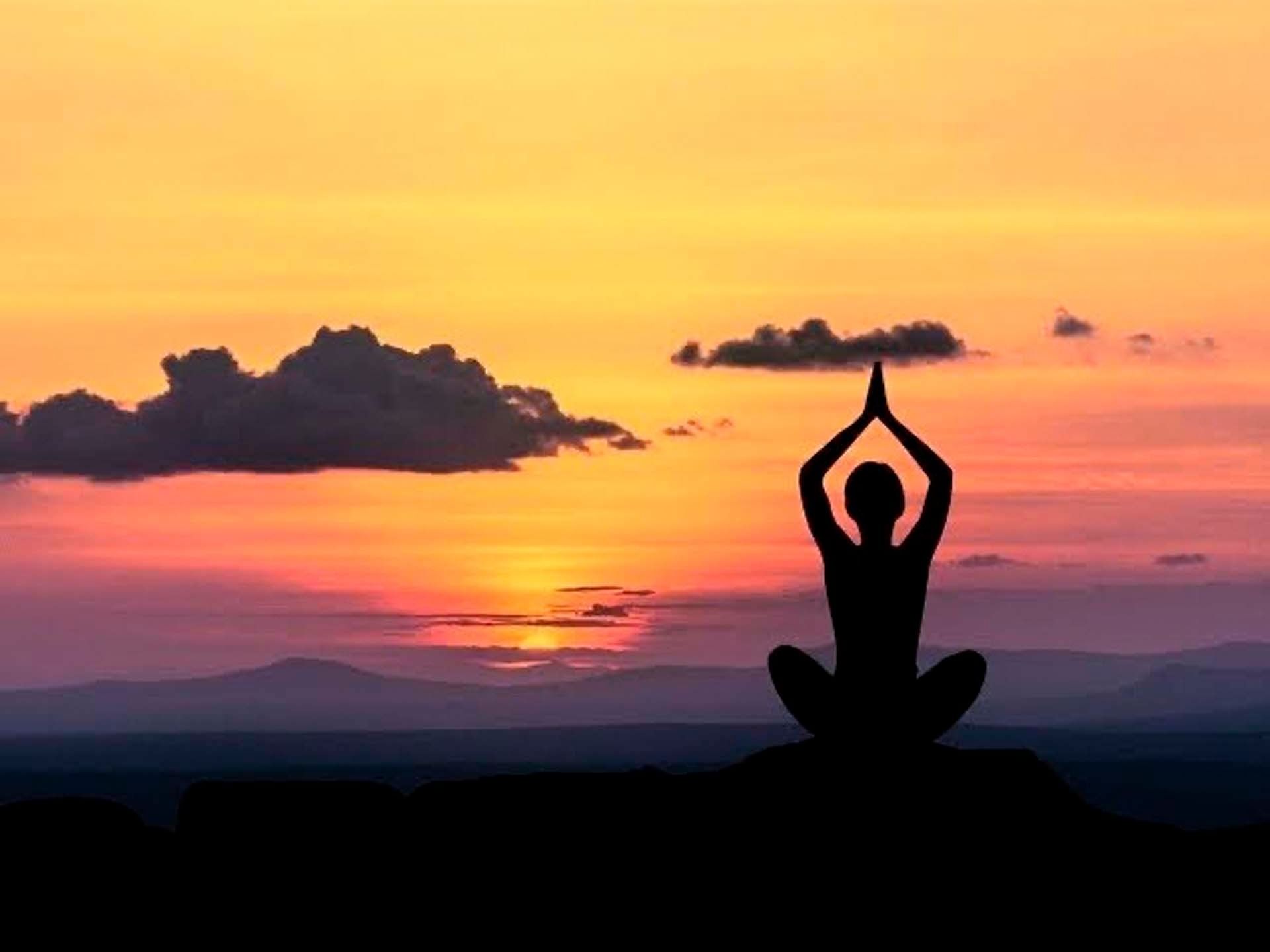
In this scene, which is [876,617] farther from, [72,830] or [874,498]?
[72,830]

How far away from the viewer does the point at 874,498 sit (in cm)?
2853

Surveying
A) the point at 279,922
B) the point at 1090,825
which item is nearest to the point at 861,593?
the point at 1090,825

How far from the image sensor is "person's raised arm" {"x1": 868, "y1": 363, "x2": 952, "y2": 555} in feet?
92.5

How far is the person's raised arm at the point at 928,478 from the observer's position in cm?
→ 2819

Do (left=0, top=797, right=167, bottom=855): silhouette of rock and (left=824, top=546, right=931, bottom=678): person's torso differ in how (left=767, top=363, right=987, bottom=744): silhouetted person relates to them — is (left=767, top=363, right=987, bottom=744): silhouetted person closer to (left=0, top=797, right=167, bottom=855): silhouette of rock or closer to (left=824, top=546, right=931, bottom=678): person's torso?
(left=824, top=546, right=931, bottom=678): person's torso

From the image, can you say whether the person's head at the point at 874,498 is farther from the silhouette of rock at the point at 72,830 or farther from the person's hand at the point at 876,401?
the silhouette of rock at the point at 72,830

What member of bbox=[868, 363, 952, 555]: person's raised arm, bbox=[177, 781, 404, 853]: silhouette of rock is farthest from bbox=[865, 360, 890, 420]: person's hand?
bbox=[177, 781, 404, 853]: silhouette of rock

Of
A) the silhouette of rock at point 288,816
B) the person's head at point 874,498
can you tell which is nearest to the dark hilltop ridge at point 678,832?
the silhouette of rock at point 288,816

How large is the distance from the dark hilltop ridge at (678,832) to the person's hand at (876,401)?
3.08 metres

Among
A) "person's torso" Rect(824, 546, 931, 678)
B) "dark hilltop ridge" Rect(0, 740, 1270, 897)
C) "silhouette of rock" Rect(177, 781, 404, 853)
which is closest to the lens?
"dark hilltop ridge" Rect(0, 740, 1270, 897)

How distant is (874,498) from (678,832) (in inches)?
139

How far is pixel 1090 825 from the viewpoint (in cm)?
2852

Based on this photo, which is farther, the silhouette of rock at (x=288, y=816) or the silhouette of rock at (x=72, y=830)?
the silhouette of rock at (x=72, y=830)

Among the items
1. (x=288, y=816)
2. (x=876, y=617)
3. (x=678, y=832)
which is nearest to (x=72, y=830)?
(x=288, y=816)
